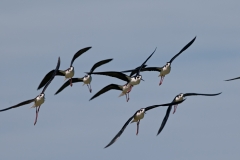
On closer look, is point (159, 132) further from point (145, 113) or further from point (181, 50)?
point (181, 50)

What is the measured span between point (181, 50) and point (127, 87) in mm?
6367

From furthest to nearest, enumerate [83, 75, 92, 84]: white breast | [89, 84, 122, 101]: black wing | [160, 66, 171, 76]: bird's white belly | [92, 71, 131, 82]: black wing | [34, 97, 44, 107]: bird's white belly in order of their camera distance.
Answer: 1. [160, 66, 171, 76]: bird's white belly
2. [83, 75, 92, 84]: white breast
3. [89, 84, 122, 101]: black wing
4. [92, 71, 131, 82]: black wing
5. [34, 97, 44, 107]: bird's white belly

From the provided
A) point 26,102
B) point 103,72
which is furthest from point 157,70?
point 26,102

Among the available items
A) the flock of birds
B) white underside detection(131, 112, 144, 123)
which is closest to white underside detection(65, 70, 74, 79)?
the flock of birds

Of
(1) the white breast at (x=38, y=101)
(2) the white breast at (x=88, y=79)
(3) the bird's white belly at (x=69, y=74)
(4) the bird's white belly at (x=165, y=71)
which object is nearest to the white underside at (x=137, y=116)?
(2) the white breast at (x=88, y=79)

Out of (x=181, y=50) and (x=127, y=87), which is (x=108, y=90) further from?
(x=181, y=50)

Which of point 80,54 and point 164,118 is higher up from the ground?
point 80,54

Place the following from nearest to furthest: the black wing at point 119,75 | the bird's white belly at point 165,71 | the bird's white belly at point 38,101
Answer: the bird's white belly at point 38,101 < the black wing at point 119,75 < the bird's white belly at point 165,71

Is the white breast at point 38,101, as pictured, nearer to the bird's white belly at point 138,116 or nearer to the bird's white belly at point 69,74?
the bird's white belly at point 69,74

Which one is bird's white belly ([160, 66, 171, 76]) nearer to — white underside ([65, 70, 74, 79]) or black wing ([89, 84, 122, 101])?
black wing ([89, 84, 122, 101])

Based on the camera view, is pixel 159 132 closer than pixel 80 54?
Yes

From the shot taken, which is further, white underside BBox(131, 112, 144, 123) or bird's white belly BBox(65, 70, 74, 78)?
bird's white belly BBox(65, 70, 74, 78)

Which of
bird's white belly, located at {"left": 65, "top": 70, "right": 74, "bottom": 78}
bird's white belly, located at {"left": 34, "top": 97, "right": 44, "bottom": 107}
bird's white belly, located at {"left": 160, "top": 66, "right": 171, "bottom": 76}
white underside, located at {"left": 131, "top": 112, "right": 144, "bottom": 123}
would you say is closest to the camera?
bird's white belly, located at {"left": 34, "top": 97, "right": 44, "bottom": 107}

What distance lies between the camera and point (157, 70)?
56.7 meters
